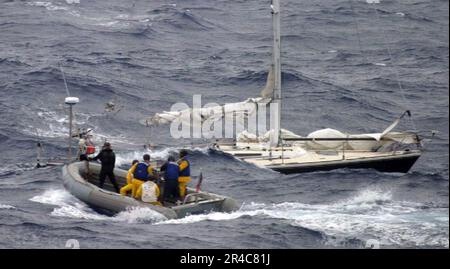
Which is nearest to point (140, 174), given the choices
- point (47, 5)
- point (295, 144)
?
point (295, 144)

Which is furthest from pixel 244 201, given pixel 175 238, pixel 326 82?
pixel 326 82

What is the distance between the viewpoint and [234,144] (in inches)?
1473

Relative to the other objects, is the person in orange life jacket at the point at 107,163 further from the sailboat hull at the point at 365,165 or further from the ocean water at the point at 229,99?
the sailboat hull at the point at 365,165

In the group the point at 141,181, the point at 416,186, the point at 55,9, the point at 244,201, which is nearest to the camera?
the point at 141,181

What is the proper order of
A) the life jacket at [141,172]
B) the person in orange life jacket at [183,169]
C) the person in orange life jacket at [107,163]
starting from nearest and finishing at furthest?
1. the life jacket at [141,172]
2. the person in orange life jacket at [183,169]
3. the person in orange life jacket at [107,163]

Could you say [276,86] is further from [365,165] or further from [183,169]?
[183,169]

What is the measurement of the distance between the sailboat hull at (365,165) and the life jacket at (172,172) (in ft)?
22.6

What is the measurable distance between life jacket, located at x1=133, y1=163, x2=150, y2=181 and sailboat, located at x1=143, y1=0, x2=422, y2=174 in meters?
7.73

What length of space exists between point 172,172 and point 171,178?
15cm

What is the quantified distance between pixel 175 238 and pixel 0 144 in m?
13.7

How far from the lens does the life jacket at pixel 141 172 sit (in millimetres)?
27673

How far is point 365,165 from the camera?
35188 millimetres

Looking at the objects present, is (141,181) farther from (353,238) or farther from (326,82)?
(326,82)

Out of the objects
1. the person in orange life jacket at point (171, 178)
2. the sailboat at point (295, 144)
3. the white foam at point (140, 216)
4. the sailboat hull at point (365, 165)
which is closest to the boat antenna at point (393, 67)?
the sailboat at point (295, 144)
